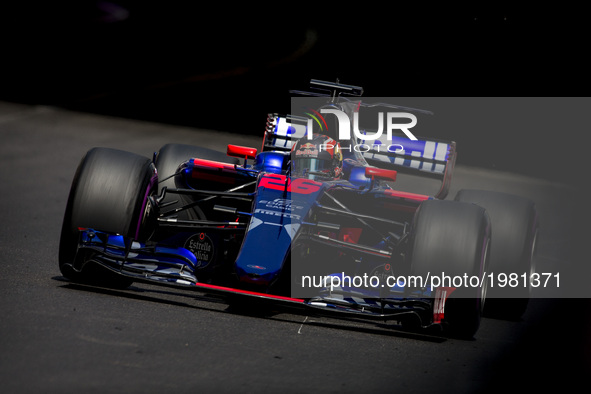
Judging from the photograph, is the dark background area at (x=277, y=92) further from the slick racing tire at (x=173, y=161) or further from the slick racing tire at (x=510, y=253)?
the slick racing tire at (x=173, y=161)

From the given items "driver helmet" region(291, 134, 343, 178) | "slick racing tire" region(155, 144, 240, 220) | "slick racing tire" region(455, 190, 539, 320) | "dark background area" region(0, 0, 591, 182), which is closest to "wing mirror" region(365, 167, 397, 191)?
"driver helmet" region(291, 134, 343, 178)

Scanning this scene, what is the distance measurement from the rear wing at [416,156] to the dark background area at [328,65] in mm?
7968

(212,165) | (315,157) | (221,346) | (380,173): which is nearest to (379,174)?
(380,173)

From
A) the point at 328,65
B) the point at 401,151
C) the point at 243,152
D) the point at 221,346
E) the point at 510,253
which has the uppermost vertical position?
the point at 328,65

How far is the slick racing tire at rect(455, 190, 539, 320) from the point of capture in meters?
8.49

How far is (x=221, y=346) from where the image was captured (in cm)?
636

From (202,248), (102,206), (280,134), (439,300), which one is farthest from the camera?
(280,134)

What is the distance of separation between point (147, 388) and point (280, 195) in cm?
282

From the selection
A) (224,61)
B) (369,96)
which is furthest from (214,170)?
(224,61)

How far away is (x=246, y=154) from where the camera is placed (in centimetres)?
902

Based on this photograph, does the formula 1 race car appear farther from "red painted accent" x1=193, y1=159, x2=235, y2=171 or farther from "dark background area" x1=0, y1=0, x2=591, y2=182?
"dark background area" x1=0, y1=0, x2=591, y2=182

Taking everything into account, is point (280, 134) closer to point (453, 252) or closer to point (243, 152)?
point (243, 152)

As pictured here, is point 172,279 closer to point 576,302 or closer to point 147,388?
Answer: point 147,388

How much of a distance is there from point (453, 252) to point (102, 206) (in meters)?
2.54
